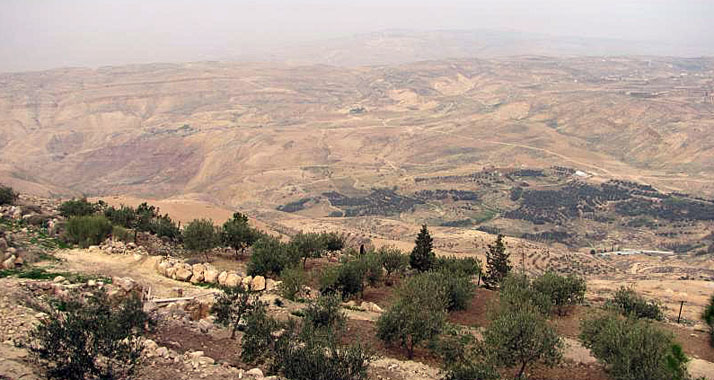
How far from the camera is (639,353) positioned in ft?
56.0

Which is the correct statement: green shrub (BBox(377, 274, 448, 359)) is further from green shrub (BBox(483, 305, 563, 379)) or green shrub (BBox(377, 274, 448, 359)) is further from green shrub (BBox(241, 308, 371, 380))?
green shrub (BBox(241, 308, 371, 380))

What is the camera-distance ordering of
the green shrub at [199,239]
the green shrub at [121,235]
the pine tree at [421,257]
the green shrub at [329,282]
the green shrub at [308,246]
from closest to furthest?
1. the green shrub at [329,282]
2. the green shrub at [121,235]
3. the green shrub at [199,239]
4. the green shrub at [308,246]
5. the pine tree at [421,257]

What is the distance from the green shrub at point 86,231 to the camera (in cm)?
3055

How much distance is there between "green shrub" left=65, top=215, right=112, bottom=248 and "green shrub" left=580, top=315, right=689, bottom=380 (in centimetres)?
2818

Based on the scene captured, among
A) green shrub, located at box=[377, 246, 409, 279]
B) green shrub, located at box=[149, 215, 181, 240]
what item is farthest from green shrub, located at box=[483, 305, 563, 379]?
green shrub, located at box=[149, 215, 181, 240]

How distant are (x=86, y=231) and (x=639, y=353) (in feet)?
97.9

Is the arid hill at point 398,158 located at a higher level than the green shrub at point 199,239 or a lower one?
lower

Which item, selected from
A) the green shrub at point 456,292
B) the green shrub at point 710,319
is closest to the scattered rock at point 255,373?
the green shrub at point 456,292

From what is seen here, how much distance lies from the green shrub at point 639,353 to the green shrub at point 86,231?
92.4ft

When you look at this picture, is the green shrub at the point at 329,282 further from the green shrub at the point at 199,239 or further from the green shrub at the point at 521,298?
the green shrub at the point at 199,239

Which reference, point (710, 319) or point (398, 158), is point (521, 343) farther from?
point (398, 158)

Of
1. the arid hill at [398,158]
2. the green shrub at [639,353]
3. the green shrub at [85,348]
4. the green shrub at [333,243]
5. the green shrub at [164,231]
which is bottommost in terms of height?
the arid hill at [398,158]

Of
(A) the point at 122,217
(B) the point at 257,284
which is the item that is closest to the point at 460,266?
(B) the point at 257,284

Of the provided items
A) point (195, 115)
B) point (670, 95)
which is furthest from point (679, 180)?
point (195, 115)
